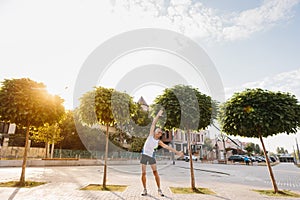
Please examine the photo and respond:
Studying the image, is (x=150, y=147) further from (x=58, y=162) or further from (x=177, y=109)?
(x=58, y=162)

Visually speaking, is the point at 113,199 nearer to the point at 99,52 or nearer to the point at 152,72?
the point at 152,72

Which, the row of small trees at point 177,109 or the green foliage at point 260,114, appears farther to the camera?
the row of small trees at point 177,109

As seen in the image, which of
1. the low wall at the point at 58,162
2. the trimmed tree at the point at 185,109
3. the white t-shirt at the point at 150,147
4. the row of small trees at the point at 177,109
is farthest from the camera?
the low wall at the point at 58,162

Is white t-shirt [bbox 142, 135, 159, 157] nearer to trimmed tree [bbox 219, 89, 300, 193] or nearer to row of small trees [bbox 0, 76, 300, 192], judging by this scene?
row of small trees [bbox 0, 76, 300, 192]

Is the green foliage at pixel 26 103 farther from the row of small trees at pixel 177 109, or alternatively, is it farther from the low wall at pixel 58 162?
the low wall at pixel 58 162

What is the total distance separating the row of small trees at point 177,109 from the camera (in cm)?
804

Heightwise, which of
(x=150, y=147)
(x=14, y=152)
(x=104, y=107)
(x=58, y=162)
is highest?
(x=104, y=107)

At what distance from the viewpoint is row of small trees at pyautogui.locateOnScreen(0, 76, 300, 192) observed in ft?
26.4

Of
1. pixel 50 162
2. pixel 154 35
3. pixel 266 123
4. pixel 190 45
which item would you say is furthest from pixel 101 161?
pixel 266 123

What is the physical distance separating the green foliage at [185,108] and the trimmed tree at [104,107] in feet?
5.00

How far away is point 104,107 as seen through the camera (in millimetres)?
8406

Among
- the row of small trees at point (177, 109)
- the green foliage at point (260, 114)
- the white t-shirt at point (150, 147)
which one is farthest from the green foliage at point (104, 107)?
the green foliage at point (260, 114)

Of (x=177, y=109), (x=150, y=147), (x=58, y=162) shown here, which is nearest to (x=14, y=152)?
(x=58, y=162)

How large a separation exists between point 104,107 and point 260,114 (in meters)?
6.49
